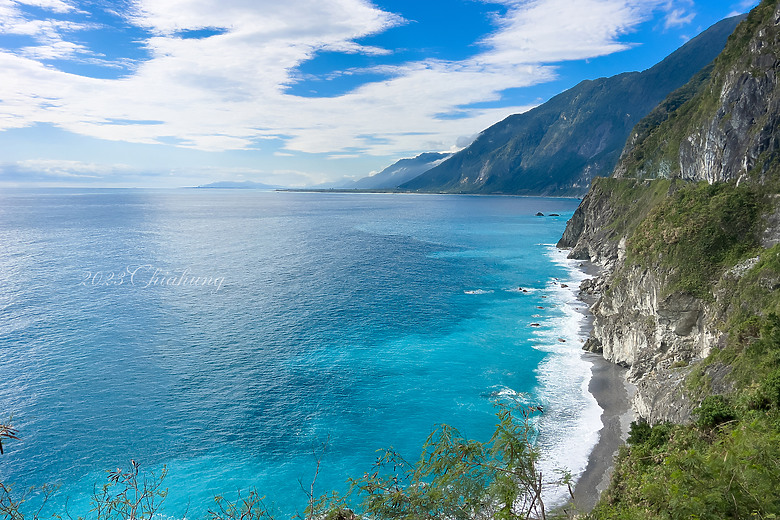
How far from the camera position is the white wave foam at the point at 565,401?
34812 mm

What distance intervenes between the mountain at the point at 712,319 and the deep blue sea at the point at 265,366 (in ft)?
24.8

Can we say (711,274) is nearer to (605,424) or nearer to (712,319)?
(712,319)

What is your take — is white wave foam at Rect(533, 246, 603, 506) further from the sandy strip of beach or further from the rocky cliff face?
the rocky cliff face

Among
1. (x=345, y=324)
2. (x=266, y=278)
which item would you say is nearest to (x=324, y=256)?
(x=266, y=278)

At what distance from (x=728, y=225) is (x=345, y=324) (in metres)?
46.2

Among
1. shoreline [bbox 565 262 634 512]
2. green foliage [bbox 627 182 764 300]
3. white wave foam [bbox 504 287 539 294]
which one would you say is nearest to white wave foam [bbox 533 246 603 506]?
shoreline [bbox 565 262 634 512]

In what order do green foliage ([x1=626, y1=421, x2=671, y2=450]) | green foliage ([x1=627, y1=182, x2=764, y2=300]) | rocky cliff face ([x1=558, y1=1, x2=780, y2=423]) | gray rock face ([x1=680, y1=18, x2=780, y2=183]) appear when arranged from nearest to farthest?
green foliage ([x1=626, y1=421, x2=671, y2=450]) → rocky cliff face ([x1=558, y1=1, x2=780, y2=423]) → green foliage ([x1=627, y1=182, x2=764, y2=300]) → gray rock face ([x1=680, y1=18, x2=780, y2=183])

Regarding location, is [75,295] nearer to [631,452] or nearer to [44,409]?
[44,409]

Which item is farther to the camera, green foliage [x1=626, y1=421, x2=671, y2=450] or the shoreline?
the shoreline

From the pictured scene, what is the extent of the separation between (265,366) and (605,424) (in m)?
34.8

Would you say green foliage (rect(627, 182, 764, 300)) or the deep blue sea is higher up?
green foliage (rect(627, 182, 764, 300))

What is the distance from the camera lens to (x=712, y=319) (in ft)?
124

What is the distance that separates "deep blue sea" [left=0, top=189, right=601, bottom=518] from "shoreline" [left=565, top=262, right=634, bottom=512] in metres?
0.92

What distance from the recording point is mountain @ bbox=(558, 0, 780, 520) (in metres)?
16.5
